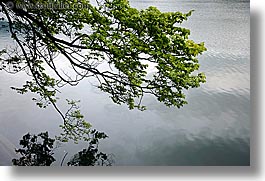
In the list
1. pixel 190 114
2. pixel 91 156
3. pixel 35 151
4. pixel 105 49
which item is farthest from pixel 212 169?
pixel 35 151

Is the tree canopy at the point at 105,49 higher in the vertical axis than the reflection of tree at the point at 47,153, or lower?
higher

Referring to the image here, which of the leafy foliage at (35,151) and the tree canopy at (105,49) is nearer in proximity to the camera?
the tree canopy at (105,49)

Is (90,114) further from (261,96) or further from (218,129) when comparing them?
(261,96)

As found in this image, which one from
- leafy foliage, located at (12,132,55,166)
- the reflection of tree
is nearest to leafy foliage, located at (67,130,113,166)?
the reflection of tree

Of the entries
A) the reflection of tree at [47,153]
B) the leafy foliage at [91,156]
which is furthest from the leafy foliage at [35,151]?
the leafy foliage at [91,156]

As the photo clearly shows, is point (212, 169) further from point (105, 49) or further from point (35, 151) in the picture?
point (35, 151)

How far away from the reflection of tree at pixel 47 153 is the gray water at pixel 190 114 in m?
0.04

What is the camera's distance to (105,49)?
2799 mm

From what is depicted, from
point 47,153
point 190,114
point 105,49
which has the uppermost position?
point 105,49

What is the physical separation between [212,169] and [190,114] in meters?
0.36

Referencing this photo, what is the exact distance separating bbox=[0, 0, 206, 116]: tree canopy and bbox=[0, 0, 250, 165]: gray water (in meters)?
0.06

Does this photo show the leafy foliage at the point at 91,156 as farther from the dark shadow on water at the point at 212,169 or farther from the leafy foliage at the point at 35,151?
the leafy foliage at the point at 35,151

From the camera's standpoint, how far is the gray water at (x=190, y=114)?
9.00 feet

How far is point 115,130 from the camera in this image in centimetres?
282
